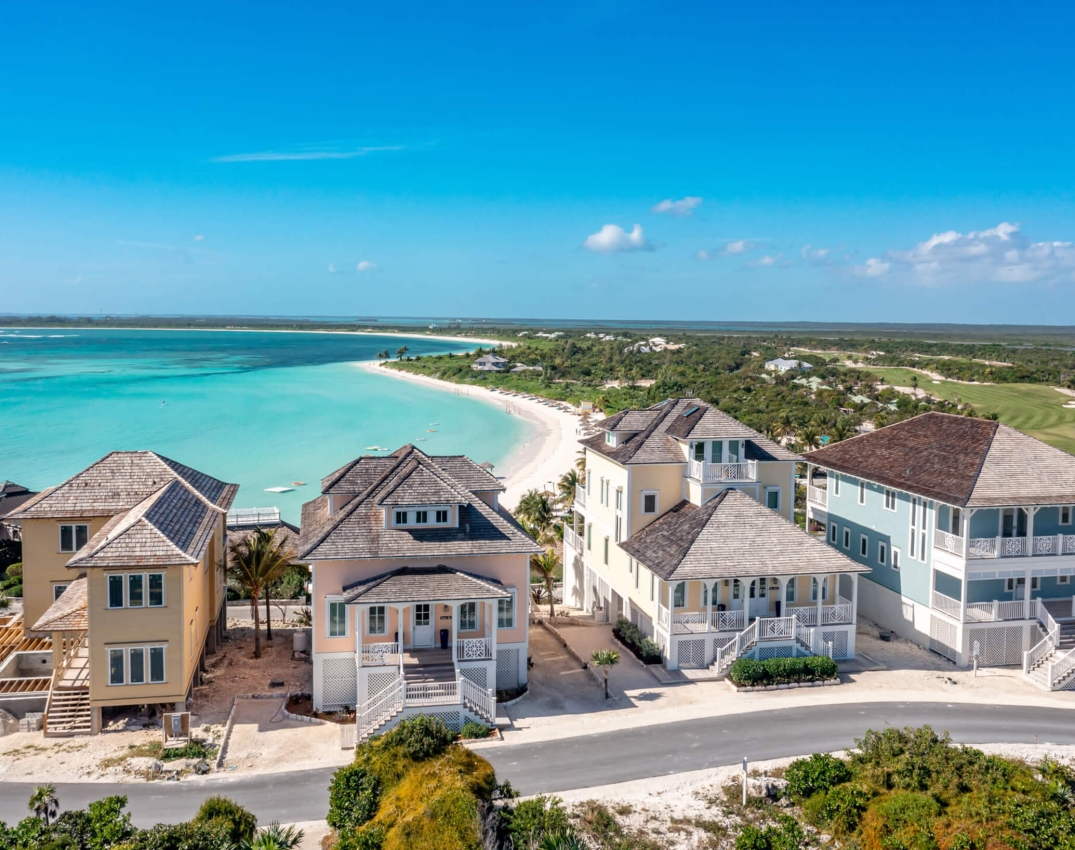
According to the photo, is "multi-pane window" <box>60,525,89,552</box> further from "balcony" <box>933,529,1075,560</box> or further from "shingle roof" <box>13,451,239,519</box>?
"balcony" <box>933,529,1075,560</box>

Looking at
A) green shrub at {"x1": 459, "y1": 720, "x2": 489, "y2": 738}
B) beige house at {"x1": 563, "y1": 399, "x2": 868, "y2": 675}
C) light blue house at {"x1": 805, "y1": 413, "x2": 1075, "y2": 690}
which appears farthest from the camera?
light blue house at {"x1": 805, "y1": 413, "x2": 1075, "y2": 690}

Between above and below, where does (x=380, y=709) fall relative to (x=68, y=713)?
above

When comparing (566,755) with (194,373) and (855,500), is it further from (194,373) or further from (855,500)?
(194,373)

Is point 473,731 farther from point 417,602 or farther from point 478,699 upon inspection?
point 417,602

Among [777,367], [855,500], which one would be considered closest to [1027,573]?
[855,500]

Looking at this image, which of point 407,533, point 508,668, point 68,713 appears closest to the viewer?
point 68,713

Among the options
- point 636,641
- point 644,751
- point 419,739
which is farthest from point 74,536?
point 644,751

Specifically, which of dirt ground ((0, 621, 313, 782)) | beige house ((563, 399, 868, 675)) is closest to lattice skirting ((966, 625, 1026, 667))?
beige house ((563, 399, 868, 675))

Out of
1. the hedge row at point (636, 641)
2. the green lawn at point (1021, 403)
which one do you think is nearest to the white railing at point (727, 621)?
the hedge row at point (636, 641)
